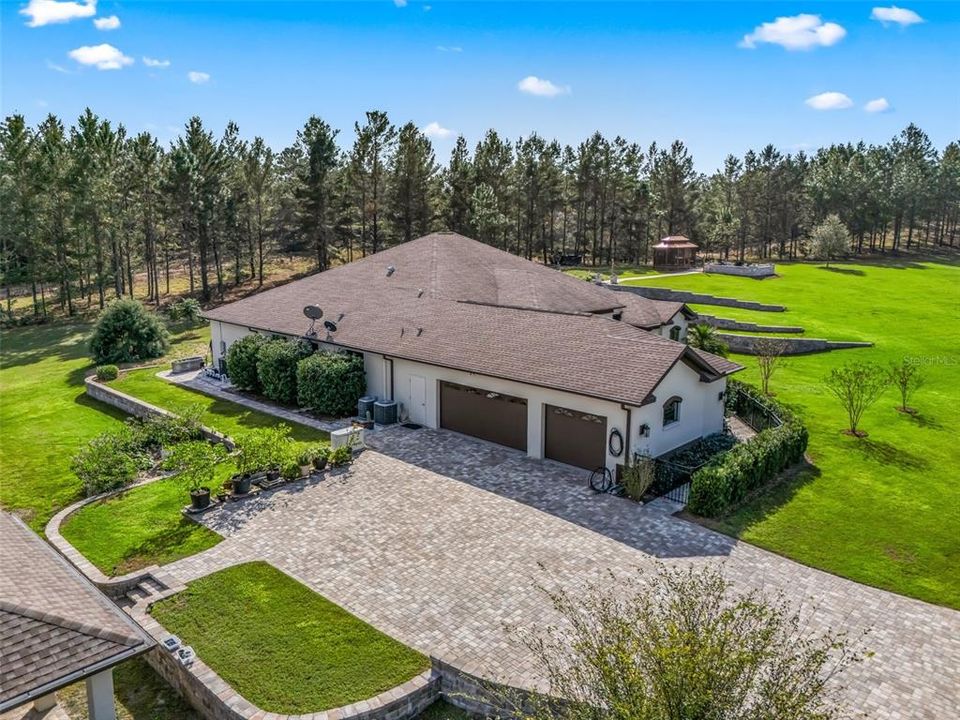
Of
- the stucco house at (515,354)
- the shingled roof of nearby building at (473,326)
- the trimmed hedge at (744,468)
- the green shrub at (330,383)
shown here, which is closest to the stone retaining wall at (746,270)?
the stucco house at (515,354)

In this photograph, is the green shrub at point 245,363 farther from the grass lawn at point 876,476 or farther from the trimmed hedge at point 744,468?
the grass lawn at point 876,476

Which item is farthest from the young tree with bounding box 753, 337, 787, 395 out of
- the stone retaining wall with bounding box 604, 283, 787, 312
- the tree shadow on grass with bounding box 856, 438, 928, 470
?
the stone retaining wall with bounding box 604, 283, 787, 312

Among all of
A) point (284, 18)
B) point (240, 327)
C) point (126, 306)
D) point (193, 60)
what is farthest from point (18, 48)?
point (126, 306)

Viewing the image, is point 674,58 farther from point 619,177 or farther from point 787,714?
point 619,177

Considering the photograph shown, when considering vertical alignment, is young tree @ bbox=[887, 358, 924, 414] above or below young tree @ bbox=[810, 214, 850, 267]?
below

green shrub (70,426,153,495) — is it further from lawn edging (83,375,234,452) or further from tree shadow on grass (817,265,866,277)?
tree shadow on grass (817,265,866,277)

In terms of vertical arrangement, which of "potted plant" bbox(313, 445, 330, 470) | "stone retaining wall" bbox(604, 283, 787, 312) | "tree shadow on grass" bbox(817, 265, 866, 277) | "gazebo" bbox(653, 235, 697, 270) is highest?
Answer: "gazebo" bbox(653, 235, 697, 270)
